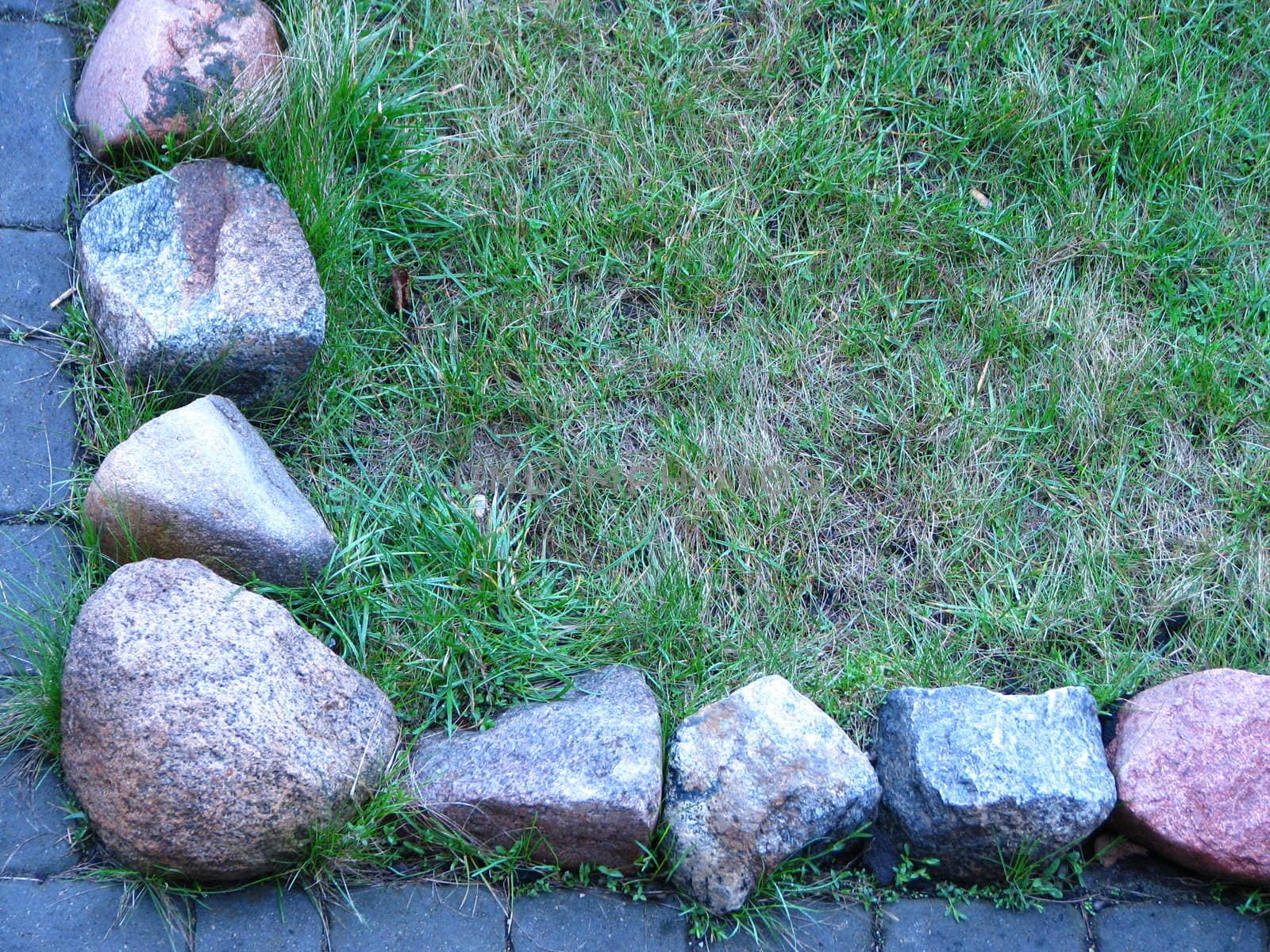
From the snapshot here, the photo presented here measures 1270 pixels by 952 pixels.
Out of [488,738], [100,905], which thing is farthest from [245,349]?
[100,905]

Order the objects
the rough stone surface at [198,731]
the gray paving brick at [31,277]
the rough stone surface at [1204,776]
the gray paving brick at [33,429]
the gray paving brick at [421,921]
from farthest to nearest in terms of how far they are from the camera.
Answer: the gray paving brick at [31,277] → the gray paving brick at [33,429] → the rough stone surface at [1204,776] → the gray paving brick at [421,921] → the rough stone surface at [198,731]

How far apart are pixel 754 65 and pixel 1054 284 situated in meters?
1.00

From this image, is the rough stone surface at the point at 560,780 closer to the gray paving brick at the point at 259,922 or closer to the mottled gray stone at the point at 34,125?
the gray paving brick at the point at 259,922

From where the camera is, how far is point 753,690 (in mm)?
2309

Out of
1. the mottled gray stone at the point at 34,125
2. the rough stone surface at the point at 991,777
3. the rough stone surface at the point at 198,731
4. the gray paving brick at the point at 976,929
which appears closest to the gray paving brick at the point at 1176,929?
the gray paving brick at the point at 976,929

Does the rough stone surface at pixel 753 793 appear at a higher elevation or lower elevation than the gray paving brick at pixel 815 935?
higher

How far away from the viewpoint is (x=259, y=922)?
210 cm

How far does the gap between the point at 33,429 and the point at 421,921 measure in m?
1.35

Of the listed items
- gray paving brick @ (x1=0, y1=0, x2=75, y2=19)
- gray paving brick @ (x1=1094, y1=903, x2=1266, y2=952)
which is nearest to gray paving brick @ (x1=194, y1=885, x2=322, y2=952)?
gray paving brick @ (x1=1094, y1=903, x2=1266, y2=952)

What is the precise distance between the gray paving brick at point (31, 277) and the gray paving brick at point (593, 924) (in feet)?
5.52

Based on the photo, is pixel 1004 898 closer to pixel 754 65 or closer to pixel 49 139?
pixel 754 65

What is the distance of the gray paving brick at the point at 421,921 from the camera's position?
6.98 ft

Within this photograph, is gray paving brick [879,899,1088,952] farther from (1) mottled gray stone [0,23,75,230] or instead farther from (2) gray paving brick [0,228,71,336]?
(1) mottled gray stone [0,23,75,230]

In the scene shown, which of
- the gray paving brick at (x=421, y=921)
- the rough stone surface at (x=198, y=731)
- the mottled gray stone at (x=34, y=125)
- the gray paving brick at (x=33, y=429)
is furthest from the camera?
the mottled gray stone at (x=34, y=125)
